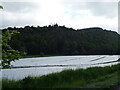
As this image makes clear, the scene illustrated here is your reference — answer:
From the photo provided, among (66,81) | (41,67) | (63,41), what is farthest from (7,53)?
(63,41)

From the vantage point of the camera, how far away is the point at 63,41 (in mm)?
140750

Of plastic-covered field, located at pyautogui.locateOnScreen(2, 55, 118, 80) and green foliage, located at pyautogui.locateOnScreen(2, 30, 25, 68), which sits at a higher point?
green foliage, located at pyautogui.locateOnScreen(2, 30, 25, 68)

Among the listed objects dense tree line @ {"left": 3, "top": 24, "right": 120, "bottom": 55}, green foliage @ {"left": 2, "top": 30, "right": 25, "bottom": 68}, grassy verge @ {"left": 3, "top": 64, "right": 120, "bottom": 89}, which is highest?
green foliage @ {"left": 2, "top": 30, "right": 25, "bottom": 68}

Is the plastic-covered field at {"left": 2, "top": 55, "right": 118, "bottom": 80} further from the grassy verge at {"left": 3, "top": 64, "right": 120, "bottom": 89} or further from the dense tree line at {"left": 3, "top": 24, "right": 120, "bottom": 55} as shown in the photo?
the dense tree line at {"left": 3, "top": 24, "right": 120, "bottom": 55}

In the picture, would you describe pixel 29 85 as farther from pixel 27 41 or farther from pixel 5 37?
pixel 27 41

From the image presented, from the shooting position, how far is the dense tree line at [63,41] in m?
122

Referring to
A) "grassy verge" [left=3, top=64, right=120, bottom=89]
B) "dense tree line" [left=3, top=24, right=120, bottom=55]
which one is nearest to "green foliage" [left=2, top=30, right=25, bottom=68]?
"grassy verge" [left=3, top=64, right=120, bottom=89]

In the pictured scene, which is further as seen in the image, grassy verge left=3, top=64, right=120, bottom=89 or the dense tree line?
the dense tree line

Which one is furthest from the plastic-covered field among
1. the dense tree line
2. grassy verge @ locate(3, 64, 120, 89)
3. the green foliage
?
the dense tree line

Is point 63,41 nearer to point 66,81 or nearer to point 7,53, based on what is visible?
point 66,81

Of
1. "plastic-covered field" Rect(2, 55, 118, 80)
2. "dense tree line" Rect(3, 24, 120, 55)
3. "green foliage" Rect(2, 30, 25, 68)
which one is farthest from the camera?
"dense tree line" Rect(3, 24, 120, 55)

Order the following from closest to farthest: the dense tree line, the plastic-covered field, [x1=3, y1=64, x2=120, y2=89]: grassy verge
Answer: [x1=3, y1=64, x2=120, y2=89]: grassy verge < the plastic-covered field < the dense tree line

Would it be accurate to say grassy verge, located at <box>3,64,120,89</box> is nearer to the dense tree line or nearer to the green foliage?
the green foliage

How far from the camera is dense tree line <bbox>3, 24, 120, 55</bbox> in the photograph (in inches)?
4813
